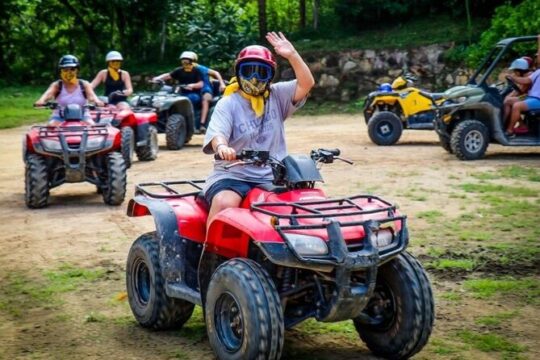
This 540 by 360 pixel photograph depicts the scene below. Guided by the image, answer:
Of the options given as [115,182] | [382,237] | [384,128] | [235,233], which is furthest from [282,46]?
[384,128]

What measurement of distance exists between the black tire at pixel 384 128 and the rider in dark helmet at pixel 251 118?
10434 mm

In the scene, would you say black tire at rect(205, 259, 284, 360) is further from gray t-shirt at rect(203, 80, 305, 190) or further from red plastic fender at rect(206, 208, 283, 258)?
gray t-shirt at rect(203, 80, 305, 190)

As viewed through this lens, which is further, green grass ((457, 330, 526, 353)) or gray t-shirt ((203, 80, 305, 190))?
gray t-shirt ((203, 80, 305, 190))

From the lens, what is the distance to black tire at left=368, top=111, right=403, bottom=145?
15.9 meters

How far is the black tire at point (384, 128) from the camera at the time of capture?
15.9 metres

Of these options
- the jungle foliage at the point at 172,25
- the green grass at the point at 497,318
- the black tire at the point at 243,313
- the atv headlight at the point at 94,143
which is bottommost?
the green grass at the point at 497,318

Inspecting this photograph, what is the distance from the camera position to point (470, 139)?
1367cm

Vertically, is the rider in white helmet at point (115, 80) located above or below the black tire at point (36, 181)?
above

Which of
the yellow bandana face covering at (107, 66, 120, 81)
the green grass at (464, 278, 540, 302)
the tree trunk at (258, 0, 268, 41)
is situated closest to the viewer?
the green grass at (464, 278, 540, 302)

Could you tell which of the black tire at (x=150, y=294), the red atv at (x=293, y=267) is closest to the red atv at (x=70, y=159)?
the black tire at (x=150, y=294)

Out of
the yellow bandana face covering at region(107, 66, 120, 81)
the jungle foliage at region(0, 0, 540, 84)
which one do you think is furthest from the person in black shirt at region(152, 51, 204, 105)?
the jungle foliage at region(0, 0, 540, 84)

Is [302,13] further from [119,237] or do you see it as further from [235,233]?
[235,233]

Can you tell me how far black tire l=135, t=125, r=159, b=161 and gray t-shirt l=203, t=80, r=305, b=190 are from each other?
9147 mm

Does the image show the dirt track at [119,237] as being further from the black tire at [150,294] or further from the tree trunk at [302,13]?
the tree trunk at [302,13]
